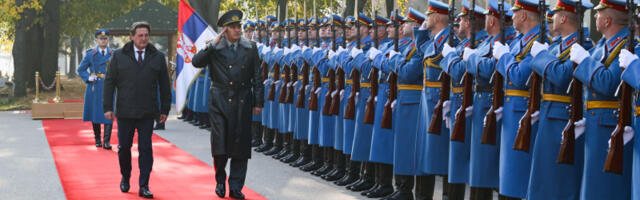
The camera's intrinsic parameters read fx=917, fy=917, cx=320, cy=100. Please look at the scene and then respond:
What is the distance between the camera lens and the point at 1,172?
9.78 meters

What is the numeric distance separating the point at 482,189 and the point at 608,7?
1766 millimetres

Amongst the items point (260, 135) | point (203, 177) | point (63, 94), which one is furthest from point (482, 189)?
point (63, 94)

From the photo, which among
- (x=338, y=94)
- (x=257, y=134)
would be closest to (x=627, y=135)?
(x=338, y=94)

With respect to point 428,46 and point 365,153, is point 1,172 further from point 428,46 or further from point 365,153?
point 428,46

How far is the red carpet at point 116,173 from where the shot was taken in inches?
316

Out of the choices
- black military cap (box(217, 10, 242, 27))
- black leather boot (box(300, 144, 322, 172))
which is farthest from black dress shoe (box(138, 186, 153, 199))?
black leather boot (box(300, 144, 322, 172))

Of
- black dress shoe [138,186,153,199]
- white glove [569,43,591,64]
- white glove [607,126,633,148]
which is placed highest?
white glove [569,43,591,64]

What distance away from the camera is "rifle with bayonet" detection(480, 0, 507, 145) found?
5887mm

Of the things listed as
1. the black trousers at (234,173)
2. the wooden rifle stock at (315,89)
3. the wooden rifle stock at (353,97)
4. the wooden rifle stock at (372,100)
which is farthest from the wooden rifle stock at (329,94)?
the black trousers at (234,173)

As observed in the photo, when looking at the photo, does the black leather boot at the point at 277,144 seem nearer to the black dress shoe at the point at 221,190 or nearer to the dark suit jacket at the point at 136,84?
the dark suit jacket at the point at 136,84

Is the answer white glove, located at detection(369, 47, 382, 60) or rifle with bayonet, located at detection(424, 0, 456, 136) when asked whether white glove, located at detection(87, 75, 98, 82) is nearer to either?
white glove, located at detection(369, 47, 382, 60)

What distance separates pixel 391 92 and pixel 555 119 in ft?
8.05

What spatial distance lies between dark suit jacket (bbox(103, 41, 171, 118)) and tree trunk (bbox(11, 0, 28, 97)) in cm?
1768

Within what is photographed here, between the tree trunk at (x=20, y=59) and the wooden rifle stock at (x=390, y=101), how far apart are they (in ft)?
62.2
